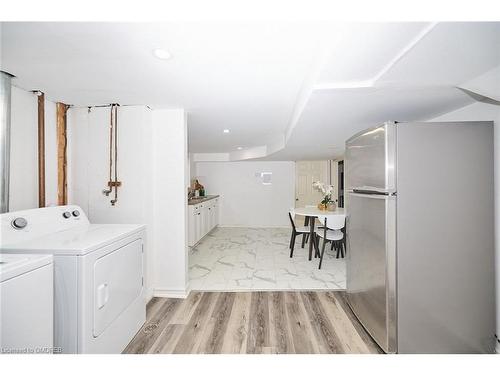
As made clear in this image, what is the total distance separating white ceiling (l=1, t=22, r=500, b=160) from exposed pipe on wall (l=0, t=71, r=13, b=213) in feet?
0.42

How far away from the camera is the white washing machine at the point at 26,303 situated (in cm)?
94

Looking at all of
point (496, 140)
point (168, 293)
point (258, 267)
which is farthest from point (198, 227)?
point (496, 140)

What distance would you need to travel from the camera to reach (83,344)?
4.09 feet

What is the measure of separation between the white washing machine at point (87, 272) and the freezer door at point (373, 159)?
1952 millimetres

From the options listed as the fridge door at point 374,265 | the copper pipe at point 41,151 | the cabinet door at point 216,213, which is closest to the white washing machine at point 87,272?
the copper pipe at point 41,151

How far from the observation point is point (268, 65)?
4.91 ft

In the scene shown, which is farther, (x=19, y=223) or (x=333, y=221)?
(x=333, y=221)

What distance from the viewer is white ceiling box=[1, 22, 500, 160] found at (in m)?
1.03

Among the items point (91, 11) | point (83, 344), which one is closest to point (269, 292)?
point (83, 344)

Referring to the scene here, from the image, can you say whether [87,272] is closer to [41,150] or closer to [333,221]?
[41,150]

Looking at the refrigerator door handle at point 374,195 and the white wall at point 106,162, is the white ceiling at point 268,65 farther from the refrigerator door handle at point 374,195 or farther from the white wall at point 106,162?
the refrigerator door handle at point 374,195

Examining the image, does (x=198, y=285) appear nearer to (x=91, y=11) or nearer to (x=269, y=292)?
(x=269, y=292)

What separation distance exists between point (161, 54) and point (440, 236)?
2.21 meters

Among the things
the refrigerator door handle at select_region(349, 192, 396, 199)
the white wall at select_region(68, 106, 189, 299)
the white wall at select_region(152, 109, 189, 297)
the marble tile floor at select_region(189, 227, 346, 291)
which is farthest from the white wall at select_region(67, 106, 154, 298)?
the refrigerator door handle at select_region(349, 192, 396, 199)
